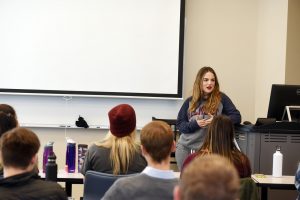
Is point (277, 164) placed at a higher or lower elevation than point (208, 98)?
lower

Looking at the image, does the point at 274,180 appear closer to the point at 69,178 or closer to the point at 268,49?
the point at 69,178

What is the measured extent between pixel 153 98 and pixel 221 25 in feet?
4.41

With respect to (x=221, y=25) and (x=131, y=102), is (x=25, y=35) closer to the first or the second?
(x=131, y=102)

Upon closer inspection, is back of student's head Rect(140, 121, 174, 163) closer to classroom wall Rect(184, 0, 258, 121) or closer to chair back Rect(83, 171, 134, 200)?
chair back Rect(83, 171, 134, 200)

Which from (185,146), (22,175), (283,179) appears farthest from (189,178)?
(185,146)

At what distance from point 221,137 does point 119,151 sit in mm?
644

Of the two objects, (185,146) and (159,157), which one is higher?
(159,157)

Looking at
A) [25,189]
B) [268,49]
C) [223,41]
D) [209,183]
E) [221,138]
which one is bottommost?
[25,189]

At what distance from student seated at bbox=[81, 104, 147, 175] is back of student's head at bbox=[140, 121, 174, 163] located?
2.42ft

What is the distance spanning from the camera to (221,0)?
588 centimetres

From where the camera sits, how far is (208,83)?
4.21 meters

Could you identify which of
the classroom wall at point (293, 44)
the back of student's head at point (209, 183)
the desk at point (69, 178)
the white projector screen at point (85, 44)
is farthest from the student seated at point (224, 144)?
the white projector screen at point (85, 44)

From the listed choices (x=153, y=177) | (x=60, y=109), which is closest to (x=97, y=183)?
(x=153, y=177)

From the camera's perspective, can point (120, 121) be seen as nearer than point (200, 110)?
Yes
